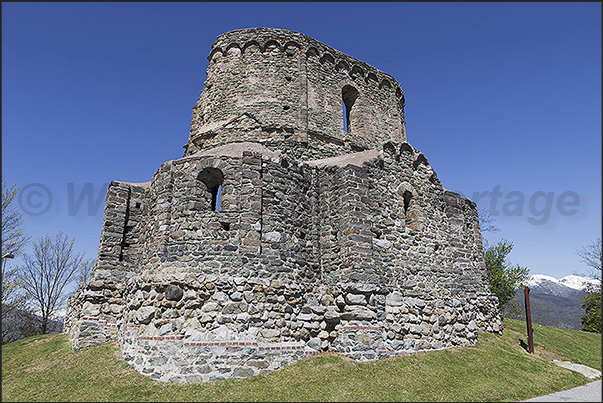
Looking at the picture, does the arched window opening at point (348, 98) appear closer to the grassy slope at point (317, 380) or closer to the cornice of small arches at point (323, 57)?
the cornice of small arches at point (323, 57)

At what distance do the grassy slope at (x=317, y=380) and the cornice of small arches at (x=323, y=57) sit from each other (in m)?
13.1

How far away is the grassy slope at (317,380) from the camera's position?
30.1 feet

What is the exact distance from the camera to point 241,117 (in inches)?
649

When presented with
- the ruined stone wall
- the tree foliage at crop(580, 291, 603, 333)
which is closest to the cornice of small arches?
the ruined stone wall

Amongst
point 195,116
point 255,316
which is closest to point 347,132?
point 195,116

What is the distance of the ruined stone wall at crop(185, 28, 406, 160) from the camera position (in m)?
16.4

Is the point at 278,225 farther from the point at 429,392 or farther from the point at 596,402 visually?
the point at 596,402

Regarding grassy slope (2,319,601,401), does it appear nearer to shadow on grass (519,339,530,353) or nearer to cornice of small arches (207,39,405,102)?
shadow on grass (519,339,530,353)

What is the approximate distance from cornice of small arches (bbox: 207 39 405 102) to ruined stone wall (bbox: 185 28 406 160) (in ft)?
0.15

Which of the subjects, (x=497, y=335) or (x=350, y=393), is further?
(x=497, y=335)

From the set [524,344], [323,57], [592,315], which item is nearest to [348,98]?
[323,57]

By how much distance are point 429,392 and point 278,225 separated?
6.14m

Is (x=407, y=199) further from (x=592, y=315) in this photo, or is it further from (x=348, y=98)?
(x=592, y=315)

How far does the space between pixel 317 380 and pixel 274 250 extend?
12.6ft
